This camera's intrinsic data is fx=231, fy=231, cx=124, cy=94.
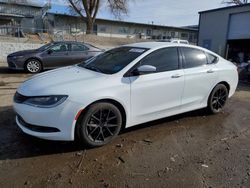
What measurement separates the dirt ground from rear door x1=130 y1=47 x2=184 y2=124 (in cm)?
39

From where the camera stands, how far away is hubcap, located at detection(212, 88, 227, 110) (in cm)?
509

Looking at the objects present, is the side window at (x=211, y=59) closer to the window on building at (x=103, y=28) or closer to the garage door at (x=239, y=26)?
the garage door at (x=239, y=26)

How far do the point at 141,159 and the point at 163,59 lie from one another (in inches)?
74.0

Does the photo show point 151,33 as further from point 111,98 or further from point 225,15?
point 111,98

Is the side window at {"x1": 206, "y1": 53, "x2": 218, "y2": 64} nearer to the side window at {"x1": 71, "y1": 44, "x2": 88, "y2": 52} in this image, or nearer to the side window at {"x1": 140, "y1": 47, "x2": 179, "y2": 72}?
the side window at {"x1": 140, "y1": 47, "x2": 179, "y2": 72}

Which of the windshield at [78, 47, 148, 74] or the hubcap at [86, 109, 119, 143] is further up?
the windshield at [78, 47, 148, 74]

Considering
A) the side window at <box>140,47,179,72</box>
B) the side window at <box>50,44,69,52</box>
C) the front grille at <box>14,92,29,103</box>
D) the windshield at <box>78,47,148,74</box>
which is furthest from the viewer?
the side window at <box>50,44,69,52</box>

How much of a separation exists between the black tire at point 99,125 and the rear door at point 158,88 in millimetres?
363

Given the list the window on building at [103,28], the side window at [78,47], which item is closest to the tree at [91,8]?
the window on building at [103,28]

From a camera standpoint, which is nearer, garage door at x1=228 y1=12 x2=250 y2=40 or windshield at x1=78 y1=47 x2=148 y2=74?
windshield at x1=78 y1=47 x2=148 y2=74

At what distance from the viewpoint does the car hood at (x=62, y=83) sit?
3252 millimetres

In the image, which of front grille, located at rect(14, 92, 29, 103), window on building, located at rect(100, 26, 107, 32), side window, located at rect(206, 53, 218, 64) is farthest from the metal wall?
window on building, located at rect(100, 26, 107, 32)

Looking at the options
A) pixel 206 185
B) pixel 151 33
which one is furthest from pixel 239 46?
pixel 151 33

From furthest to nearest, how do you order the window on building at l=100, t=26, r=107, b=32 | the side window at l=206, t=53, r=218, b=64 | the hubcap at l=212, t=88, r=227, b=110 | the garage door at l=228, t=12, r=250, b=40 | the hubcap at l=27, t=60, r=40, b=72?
1. the window on building at l=100, t=26, r=107, b=32
2. the garage door at l=228, t=12, r=250, b=40
3. the hubcap at l=27, t=60, r=40, b=72
4. the hubcap at l=212, t=88, r=227, b=110
5. the side window at l=206, t=53, r=218, b=64
